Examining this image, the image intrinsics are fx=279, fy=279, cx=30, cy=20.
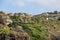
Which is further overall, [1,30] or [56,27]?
[56,27]

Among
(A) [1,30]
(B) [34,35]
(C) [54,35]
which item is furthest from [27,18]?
(A) [1,30]

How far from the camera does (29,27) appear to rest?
158 feet

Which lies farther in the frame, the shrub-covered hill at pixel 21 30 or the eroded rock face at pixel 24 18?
the eroded rock face at pixel 24 18

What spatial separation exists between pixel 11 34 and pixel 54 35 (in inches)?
692

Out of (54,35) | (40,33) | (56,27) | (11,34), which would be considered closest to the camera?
(11,34)

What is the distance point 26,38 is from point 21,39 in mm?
823

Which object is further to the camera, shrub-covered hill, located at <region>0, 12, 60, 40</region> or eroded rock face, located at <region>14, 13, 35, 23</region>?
eroded rock face, located at <region>14, 13, 35, 23</region>

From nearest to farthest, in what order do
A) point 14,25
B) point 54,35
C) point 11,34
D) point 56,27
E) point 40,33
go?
point 11,34 < point 14,25 < point 40,33 < point 54,35 < point 56,27

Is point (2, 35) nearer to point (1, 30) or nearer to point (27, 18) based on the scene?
point (1, 30)

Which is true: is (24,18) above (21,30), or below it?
above

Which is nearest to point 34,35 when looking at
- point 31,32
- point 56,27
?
point 31,32

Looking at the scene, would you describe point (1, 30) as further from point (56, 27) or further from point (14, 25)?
point (56, 27)

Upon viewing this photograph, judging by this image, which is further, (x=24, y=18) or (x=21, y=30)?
(x=24, y=18)

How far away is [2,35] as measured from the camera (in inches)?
1422
